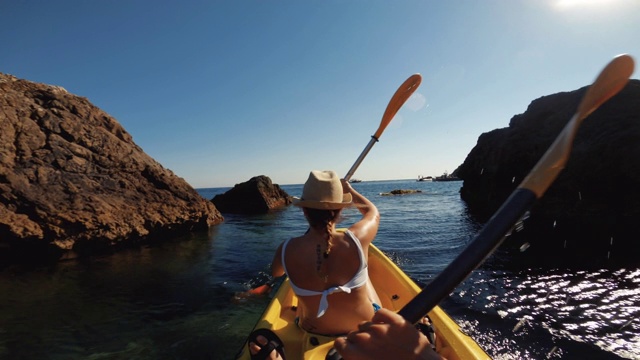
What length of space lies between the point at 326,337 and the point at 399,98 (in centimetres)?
403

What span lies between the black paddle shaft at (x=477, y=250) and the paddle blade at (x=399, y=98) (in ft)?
14.0

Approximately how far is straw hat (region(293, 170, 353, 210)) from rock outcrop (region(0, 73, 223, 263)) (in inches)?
378

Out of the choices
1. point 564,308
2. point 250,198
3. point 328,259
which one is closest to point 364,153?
point 328,259

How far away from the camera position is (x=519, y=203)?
3.14 ft

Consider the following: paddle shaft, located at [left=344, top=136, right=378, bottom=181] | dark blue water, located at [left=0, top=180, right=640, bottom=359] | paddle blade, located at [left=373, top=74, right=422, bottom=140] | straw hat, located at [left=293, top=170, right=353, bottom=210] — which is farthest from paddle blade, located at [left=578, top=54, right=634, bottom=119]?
paddle shaft, located at [left=344, top=136, right=378, bottom=181]

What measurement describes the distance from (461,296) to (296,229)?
10.9 m

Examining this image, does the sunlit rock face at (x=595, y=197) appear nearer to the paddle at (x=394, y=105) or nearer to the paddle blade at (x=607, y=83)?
the paddle at (x=394, y=105)

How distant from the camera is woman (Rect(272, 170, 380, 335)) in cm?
247

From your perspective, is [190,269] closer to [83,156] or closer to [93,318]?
[93,318]

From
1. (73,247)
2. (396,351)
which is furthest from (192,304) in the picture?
(396,351)

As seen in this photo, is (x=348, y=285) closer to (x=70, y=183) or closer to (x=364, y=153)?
(x=364, y=153)

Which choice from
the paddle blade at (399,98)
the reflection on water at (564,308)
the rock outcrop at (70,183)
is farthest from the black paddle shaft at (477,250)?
the rock outcrop at (70,183)

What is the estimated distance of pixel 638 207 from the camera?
1262cm

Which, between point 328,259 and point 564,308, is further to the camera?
point 564,308
